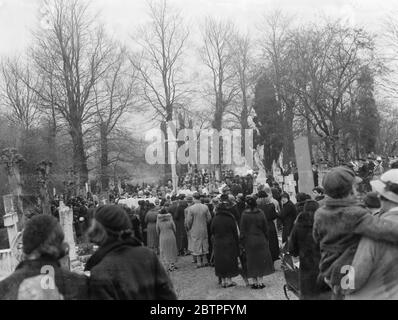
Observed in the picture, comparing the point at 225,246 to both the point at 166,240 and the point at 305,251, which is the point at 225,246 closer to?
the point at 166,240

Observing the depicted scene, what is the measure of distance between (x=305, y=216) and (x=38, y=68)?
109ft

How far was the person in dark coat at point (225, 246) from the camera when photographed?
10117 mm

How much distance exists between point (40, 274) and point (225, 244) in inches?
275

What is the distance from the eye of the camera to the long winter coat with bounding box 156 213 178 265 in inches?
502

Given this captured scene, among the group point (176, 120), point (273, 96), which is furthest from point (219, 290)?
point (176, 120)

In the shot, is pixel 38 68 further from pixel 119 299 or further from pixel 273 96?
pixel 119 299

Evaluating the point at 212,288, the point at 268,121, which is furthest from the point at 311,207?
the point at 268,121

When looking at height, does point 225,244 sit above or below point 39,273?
below

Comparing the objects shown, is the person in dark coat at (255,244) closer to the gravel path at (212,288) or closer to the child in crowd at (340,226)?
the gravel path at (212,288)

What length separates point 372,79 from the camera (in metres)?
28.5

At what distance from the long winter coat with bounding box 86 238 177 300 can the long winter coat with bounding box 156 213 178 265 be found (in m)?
9.17

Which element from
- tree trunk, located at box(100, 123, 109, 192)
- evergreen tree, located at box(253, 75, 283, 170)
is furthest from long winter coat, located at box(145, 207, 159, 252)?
tree trunk, located at box(100, 123, 109, 192)

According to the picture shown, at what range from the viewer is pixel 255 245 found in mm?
9750

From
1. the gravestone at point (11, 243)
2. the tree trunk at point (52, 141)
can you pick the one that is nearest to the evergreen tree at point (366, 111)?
the tree trunk at point (52, 141)
